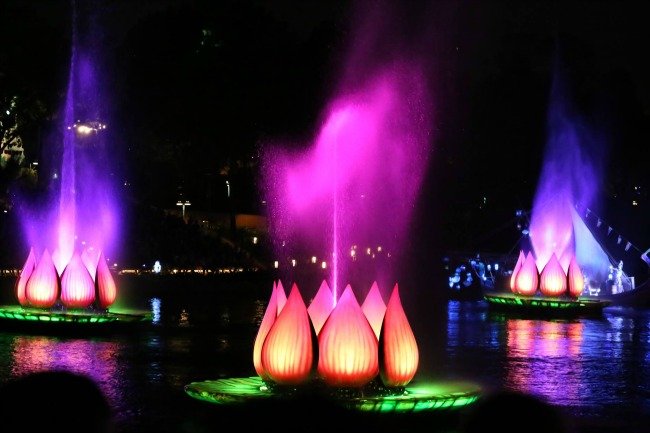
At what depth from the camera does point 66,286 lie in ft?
59.5

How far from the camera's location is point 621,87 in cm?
5775

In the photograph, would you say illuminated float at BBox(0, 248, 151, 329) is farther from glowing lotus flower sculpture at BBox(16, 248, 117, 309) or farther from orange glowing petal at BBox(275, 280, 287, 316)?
orange glowing petal at BBox(275, 280, 287, 316)

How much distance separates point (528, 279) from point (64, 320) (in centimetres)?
1108

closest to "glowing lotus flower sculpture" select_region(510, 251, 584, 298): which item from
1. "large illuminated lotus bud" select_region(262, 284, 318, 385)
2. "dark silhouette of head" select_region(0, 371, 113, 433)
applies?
"large illuminated lotus bud" select_region(262, 284, 318, 385)

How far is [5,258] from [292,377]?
76.0 feet

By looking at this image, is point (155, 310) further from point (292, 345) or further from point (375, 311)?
point (292, 345)

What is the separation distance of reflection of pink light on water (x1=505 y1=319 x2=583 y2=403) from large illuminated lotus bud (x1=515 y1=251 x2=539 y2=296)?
2.40m

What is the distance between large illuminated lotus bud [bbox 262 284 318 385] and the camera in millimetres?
9875

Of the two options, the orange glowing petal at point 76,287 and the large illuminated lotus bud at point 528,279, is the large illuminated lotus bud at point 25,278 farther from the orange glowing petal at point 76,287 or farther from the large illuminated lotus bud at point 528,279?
the large illuminated lotus bud at point 528,279

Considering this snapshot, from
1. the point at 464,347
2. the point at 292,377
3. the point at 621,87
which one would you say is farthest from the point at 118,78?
the point at 292,377

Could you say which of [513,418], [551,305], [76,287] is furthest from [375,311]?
[551,305]

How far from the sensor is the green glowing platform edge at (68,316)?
17.2 metres

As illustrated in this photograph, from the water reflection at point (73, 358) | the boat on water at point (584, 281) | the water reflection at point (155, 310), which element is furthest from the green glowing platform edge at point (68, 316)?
the boat on water at point (584, 281)

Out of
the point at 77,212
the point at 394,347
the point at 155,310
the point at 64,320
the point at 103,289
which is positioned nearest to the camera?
the point at 394,347
